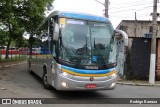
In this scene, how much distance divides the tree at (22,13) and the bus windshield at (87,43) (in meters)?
11.1

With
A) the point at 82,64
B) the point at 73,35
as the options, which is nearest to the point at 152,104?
the point at 82,64

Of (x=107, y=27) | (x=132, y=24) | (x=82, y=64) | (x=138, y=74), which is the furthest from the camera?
(x=132, y=24)

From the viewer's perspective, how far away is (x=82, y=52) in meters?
10.9

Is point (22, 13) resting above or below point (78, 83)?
above

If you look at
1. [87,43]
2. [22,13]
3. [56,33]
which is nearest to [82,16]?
[87,43]

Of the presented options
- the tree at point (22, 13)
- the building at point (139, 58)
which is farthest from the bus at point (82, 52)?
the tree at point (22, 13)

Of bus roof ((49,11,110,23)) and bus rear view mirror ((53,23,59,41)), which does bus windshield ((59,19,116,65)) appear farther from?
bus rear view mirror ((53,23,59,41))

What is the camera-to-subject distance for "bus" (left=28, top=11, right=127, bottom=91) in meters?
10.7

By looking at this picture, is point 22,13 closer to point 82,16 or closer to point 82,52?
point 82,16

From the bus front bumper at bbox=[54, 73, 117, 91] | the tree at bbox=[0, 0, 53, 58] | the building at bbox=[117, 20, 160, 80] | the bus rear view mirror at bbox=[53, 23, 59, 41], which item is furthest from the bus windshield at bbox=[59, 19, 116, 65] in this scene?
the tree at bbox=[0, 0, 53, 58]

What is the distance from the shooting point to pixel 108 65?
1123 centimetres

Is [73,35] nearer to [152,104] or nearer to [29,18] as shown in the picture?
[152,104]

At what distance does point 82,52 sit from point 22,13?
57.8ft

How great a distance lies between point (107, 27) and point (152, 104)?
3381 millimetres
